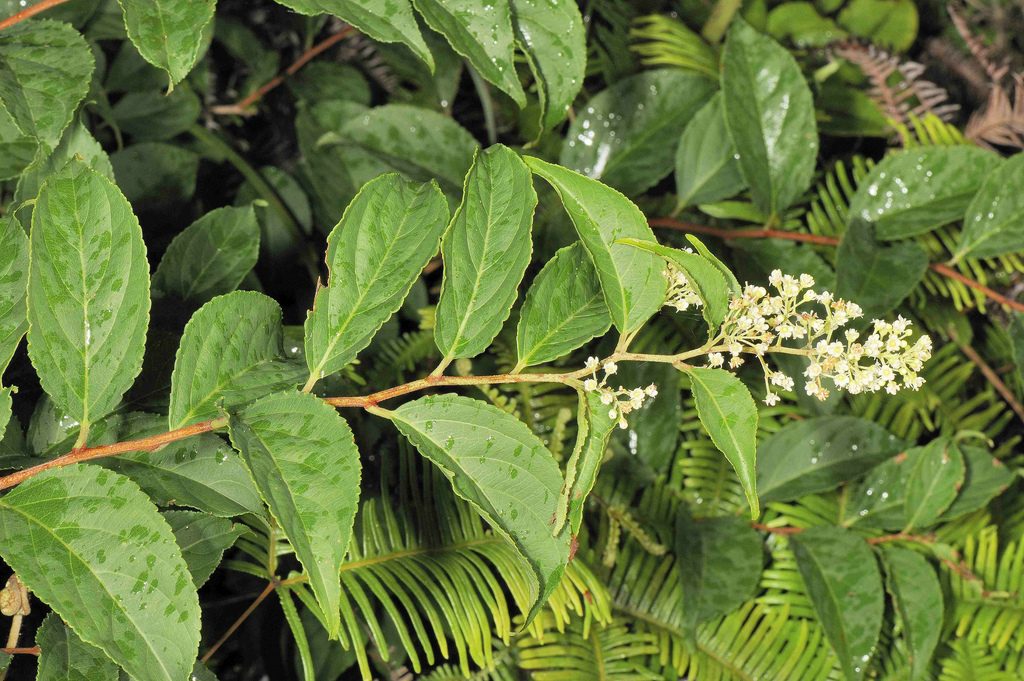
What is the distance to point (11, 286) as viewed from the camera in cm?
61

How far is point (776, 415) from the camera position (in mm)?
1128

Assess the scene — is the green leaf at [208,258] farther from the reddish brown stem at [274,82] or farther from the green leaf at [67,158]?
the reddish brown stem at [274,82]

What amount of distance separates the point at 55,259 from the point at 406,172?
48 centimetres

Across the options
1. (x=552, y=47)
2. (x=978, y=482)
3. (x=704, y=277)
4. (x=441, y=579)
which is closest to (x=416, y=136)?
(x=552, y=47)

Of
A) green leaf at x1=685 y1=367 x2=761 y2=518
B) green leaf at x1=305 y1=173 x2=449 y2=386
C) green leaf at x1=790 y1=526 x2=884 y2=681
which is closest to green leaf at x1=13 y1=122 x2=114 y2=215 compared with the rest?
green leaf at x1=305 y1=173 x2=449 y2=386

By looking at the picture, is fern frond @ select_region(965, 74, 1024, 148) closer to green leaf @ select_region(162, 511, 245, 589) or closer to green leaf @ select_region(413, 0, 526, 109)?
green leaf @ select_region(413, 0, 526, 109)

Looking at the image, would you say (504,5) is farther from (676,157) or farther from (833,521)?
(833,521)

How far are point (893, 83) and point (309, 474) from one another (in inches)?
46.4

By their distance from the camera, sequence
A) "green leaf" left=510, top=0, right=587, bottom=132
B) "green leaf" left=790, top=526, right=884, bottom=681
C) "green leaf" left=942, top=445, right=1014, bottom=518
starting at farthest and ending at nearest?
1. "green leaf" left=942, top=445, right=1014, bottom=518
2. "green leaf" left=790, top=526, right=884, bottom=681
3. "green leaf" left=510, top=0, right=587, bottom=132

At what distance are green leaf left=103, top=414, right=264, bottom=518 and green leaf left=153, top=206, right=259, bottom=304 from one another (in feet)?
0.62

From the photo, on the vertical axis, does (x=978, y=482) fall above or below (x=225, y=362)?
below

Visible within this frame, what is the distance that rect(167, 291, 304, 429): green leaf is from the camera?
60cm

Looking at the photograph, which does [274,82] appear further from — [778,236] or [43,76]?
[778,236]

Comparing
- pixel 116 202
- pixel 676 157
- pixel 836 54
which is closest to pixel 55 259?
pixel 116 202
